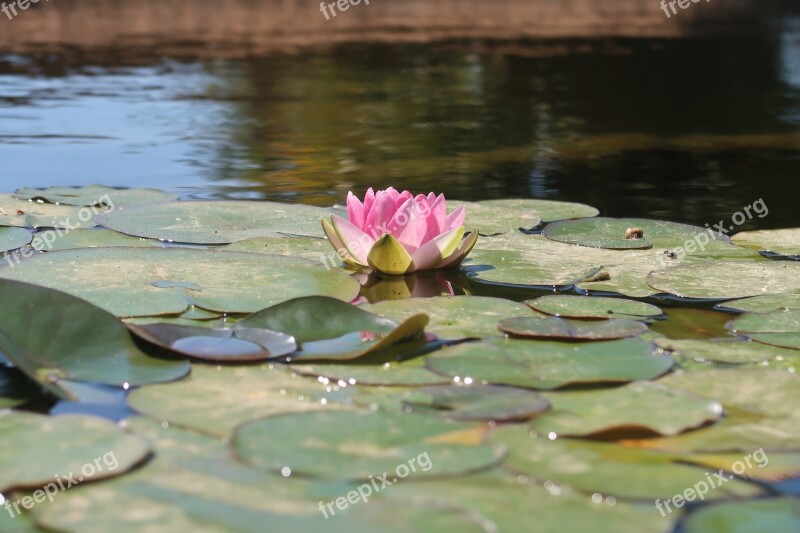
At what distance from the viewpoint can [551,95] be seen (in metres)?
5.89

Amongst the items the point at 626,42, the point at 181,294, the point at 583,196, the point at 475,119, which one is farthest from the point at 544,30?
the point at 181,294

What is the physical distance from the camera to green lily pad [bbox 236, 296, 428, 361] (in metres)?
1.44

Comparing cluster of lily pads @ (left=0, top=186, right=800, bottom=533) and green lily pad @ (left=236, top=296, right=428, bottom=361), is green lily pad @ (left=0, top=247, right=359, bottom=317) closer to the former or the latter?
cluster of lily pads @ (left=0, top=186, right=800, bottom=533)

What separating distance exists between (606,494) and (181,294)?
86 cm

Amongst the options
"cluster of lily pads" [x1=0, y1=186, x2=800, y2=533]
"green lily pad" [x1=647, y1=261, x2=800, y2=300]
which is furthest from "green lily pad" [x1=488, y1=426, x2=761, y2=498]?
"green lily pad" [x1=647, y1=261, x2=800, y2=300]

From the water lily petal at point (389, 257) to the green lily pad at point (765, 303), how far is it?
0.55 metres

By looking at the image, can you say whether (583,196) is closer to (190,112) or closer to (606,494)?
(606,494)

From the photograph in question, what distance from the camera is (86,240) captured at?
6.80 ft

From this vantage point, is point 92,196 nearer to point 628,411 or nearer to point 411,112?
point 628,411

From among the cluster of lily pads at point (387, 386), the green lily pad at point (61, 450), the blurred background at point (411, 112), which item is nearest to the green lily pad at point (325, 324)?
the cluster of lily pads at point (387, 386)

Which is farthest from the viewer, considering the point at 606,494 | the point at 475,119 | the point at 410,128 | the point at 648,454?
the point at 475,119

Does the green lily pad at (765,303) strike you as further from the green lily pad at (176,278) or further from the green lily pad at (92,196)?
the green lily pad at (92,196)

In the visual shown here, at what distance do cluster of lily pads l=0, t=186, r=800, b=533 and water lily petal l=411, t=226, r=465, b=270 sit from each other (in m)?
0.04

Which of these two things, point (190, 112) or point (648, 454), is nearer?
point (648, 454)
